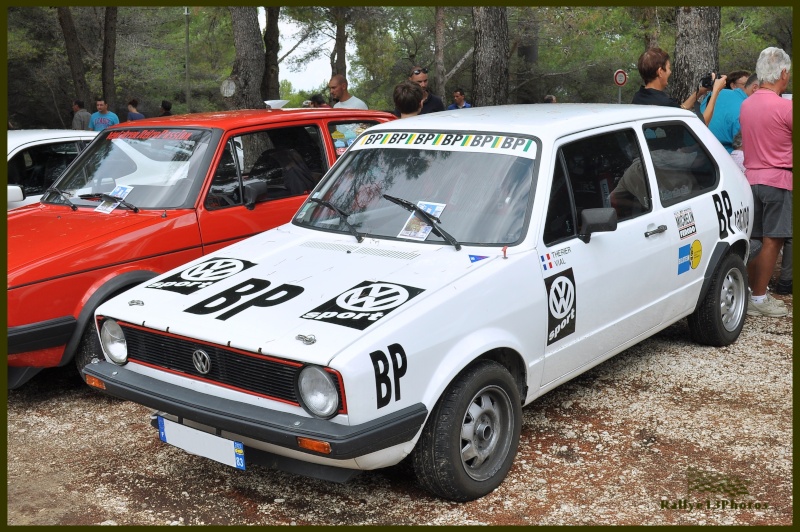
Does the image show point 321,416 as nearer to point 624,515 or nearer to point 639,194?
point 624,515

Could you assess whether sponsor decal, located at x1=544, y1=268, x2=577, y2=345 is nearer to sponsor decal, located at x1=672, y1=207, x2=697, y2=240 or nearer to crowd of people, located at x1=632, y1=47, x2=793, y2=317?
sponsor decal, located at x1=672, y1=207, x2=697, y2=240

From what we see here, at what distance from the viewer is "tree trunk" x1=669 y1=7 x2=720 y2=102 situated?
31.4 feet

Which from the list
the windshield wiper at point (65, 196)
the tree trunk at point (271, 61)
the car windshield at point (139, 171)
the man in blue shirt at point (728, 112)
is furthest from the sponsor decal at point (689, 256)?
the tree trunk at point (271, 61)

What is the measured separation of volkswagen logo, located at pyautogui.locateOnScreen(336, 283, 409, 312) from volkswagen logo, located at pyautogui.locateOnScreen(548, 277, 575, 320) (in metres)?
0.90

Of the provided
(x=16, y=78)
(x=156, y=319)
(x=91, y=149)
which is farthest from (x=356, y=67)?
(x=156, y=319)

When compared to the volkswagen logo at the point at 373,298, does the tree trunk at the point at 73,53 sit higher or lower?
higher

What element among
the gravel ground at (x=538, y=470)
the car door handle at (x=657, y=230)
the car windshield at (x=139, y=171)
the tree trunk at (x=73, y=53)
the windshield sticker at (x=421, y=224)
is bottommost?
the gravel ground at (x=538, y=470)

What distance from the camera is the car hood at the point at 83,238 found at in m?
5.14

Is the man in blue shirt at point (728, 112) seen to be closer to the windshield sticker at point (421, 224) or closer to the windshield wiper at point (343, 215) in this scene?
the windshield sticker at point (421, 224)

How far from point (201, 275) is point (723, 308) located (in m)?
3.80

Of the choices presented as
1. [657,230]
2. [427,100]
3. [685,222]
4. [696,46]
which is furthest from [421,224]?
[696,46]

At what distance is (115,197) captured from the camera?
19.5ft

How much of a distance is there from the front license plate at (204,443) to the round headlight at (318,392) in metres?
0.45

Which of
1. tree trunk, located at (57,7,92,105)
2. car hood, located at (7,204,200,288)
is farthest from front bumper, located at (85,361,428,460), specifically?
tree trunk, located at (57,7,92,105)
